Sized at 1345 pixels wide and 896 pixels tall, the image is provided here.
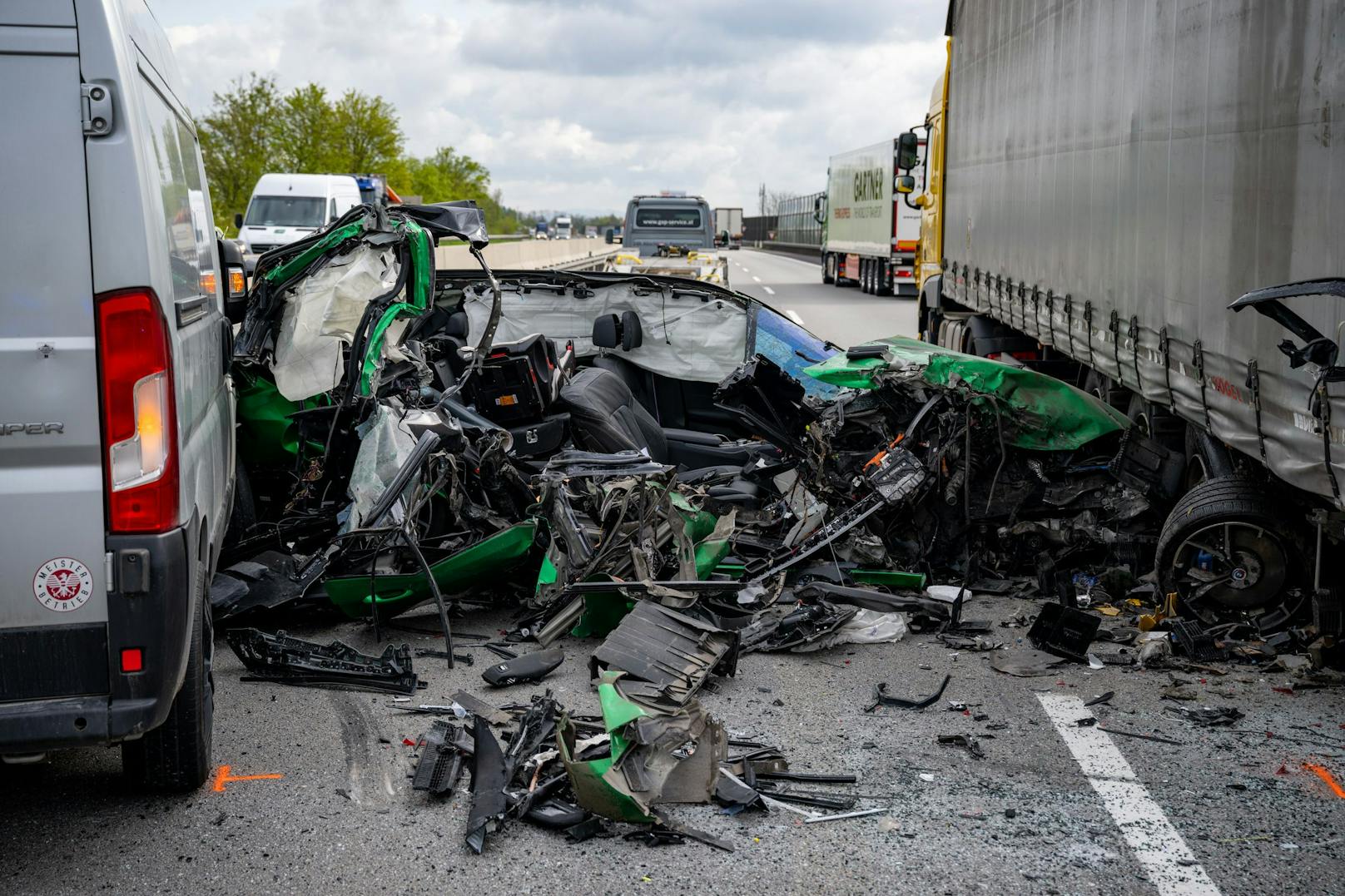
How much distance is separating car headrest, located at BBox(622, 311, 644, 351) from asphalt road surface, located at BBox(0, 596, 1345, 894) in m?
4.41

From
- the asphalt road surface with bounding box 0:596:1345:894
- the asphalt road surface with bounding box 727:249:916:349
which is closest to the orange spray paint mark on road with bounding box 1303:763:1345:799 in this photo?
the asphalt road surface with bounding box 0:596:1345:894

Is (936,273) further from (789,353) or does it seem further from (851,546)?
(851,546)

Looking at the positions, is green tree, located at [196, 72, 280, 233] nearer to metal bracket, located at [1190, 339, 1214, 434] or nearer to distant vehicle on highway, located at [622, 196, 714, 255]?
distant vehicle on highway, located at [622, 196, 714, 255]

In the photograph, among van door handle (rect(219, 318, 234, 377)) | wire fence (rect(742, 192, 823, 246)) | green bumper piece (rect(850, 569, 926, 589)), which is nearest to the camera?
van door handle (rect(219, 318, 234, 377))

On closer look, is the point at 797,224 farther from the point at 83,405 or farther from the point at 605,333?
the point at 83,405

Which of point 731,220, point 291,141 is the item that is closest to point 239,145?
point 291,141

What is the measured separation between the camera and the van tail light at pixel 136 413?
340 cm

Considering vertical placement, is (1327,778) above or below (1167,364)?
below

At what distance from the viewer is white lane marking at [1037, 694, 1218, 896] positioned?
3719mm

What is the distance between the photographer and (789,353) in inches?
380

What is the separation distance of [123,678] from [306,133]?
66.6 metres

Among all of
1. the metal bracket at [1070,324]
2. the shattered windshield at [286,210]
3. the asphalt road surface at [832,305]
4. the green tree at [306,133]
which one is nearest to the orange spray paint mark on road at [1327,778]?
the metal bracket at [1070,324]

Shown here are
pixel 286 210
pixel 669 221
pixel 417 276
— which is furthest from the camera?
pixel 286 210

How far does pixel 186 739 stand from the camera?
4117mm
